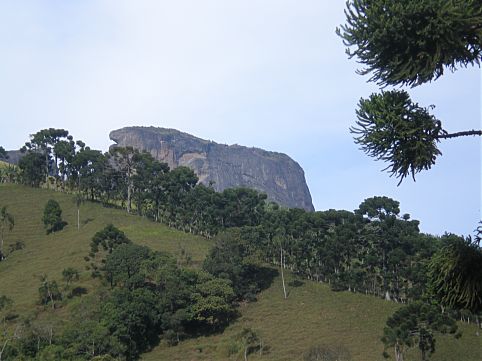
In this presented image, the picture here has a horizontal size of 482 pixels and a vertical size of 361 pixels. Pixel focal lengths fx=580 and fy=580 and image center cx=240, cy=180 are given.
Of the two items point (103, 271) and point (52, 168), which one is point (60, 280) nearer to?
point (103, 271)

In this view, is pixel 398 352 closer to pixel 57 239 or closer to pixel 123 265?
pixel 123 265

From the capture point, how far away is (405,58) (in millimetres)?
11734

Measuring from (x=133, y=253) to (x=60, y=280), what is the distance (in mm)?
11051

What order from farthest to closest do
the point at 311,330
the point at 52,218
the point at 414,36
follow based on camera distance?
the point at 52,218 < the point at 311,330 < the point at 414,36

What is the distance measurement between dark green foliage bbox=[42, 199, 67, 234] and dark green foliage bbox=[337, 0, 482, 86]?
9329 cm

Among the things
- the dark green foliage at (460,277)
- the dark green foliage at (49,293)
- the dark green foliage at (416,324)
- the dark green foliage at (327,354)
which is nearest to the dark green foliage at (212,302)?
the dark green foliage at (327,354)

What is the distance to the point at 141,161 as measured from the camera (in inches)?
4670

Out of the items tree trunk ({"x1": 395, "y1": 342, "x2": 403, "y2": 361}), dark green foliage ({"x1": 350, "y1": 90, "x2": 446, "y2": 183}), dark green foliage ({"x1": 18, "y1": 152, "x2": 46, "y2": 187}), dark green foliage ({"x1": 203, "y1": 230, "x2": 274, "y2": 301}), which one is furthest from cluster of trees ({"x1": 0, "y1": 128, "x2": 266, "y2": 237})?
dark green foliage ({"x1": 350, "y1": 90, "x2": 446, "y2": 183})

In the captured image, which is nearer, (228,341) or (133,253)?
(228,341)

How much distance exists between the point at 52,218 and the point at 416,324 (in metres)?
70.1

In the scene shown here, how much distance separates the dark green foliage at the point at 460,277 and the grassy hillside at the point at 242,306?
44274 millimetres

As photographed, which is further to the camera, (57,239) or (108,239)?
(57,239)

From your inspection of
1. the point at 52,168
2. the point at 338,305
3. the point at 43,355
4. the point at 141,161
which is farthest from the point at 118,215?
the point at 43,355

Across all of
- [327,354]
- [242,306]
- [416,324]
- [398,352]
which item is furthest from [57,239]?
[416,324]
